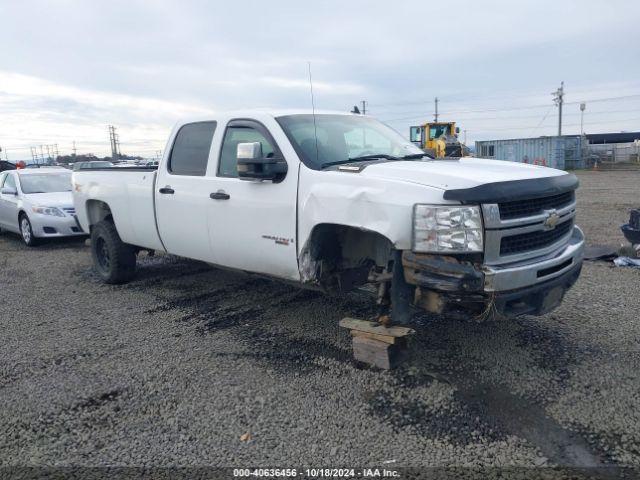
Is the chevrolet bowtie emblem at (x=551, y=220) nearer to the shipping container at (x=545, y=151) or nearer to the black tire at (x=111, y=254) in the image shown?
the black tire at (x=111, y=254)

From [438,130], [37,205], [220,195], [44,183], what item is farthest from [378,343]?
[438,130]

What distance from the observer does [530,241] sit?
3990 millimetres

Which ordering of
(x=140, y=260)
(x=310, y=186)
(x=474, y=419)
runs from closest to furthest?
(x=474, y=419), (x=310, y=186), (x=140, y=260)

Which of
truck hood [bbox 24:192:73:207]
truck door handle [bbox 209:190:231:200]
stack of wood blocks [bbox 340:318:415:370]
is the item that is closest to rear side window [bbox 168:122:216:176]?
truck door handle [bbox 209:190:231:200]

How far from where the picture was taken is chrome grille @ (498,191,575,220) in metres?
3.78

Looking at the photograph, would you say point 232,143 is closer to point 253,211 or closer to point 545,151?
point 253,211

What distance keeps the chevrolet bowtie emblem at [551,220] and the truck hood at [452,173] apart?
28cm

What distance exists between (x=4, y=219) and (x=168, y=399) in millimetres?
9838

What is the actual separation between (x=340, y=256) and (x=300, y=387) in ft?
3.83

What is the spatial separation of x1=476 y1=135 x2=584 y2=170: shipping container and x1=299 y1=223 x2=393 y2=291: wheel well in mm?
36997

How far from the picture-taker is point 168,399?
12.7 feet

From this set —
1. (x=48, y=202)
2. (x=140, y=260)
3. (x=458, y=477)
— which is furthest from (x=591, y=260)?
(x=48, y=202)

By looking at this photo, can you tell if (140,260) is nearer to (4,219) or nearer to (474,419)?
(4,219)

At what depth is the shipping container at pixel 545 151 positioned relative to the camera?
3938cm
